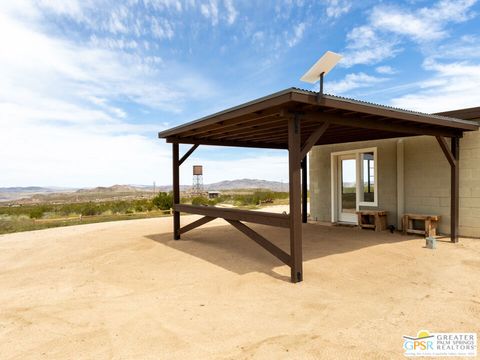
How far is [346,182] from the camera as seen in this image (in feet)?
31.3

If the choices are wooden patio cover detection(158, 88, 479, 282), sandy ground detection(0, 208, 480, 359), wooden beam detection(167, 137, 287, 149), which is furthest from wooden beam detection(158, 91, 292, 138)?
sandy ground detection(0, 208, 480, 359)

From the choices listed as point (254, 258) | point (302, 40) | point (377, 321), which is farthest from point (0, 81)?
point (377, 321)

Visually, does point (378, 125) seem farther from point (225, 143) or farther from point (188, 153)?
point (188, 153)

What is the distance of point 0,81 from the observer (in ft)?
26.9

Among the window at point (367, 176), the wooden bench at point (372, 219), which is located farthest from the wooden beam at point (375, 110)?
the wooden bench at point (372, 219)

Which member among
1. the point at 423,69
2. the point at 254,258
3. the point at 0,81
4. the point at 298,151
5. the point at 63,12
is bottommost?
the point at 254,258

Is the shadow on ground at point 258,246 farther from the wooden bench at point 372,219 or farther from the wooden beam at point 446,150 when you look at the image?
the wooden beam at point 446,150

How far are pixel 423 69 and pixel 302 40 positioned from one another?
422 cm

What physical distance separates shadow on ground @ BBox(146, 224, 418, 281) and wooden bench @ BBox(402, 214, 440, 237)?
1.04ft

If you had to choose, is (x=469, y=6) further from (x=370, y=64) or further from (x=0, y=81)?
(x=0, y=81)

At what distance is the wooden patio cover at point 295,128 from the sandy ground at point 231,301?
2.39ft

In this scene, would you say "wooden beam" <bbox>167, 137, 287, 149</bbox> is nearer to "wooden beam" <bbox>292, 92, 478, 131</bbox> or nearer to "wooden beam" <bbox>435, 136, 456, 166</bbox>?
"wooden beam" <bbox>292, 92, 478, 131</bbox>

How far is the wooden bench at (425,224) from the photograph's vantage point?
6922mm

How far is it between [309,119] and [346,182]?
587cm
